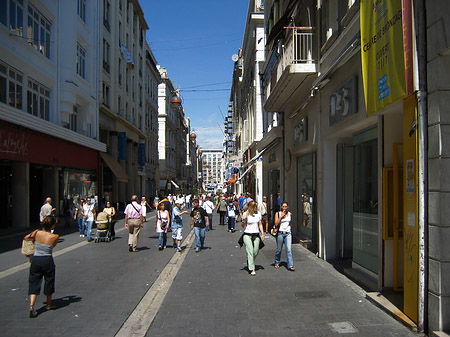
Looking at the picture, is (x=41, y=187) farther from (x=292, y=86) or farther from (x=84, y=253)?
(x=292, y=86)

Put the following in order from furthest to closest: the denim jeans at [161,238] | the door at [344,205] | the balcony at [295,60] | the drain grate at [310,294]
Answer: the denim jeans at [161,238] → the balcony at [295,60] → the door at [344,205] → the drain grate at [310,294]

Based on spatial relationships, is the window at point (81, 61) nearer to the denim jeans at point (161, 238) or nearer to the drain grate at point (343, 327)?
the denim jeans at point (161, 238)

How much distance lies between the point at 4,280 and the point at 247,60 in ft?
100

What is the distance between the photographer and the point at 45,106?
2033cm

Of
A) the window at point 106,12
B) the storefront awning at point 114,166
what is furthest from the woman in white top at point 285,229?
the window at point 106,12

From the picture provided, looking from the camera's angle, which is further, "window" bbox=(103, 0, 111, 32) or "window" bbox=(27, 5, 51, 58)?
"window" bbox=(103, 0, 111, 32)

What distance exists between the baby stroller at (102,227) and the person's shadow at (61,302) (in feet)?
24.7

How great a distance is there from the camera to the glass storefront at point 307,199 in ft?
40.2

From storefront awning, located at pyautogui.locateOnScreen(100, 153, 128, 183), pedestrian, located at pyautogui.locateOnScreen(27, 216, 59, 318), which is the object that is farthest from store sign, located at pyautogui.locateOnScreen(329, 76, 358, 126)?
storefront awning, located at pyautogui.locateOnScreen(100, 153, 128, 183)

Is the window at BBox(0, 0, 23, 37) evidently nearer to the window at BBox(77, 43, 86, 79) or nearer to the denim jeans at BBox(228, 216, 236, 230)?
the window at BBox(77, 43, 86, 79)

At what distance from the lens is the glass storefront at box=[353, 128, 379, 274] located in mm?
7961

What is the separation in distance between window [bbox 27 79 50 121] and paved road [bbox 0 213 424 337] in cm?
990

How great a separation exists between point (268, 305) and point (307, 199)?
7334 mm

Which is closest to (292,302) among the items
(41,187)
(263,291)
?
(263,291)
